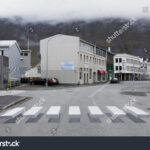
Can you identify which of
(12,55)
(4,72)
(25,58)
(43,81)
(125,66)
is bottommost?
(43,81)

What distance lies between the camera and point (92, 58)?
56375mm

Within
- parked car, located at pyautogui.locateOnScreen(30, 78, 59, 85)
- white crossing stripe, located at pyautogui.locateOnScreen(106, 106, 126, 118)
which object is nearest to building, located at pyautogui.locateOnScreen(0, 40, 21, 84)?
parked car, located at pyautogui.locateOnScreen(30, 78, 59, 85)

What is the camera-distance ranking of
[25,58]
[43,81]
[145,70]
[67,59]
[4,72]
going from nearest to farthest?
[4,72]
[43,81]
[67,59]
[25,58]
[145,70]

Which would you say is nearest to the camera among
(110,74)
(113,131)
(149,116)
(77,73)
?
(113,131)

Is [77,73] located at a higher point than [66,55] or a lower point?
lower

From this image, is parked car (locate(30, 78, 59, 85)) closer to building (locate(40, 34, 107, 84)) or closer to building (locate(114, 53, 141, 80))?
building (locate(40, 34, 107, 84))

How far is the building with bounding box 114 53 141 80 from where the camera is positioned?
91.1m

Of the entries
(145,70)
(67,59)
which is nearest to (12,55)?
(67,59)

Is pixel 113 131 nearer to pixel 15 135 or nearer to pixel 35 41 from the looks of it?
pixel 15 135

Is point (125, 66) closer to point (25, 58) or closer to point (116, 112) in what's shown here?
point (25, 58)

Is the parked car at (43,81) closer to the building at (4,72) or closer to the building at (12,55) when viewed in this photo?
the building at (12,55)

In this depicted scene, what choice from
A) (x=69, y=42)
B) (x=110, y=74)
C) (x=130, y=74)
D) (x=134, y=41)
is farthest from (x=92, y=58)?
(x=134, y=41)

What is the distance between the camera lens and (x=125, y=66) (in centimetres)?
9112
